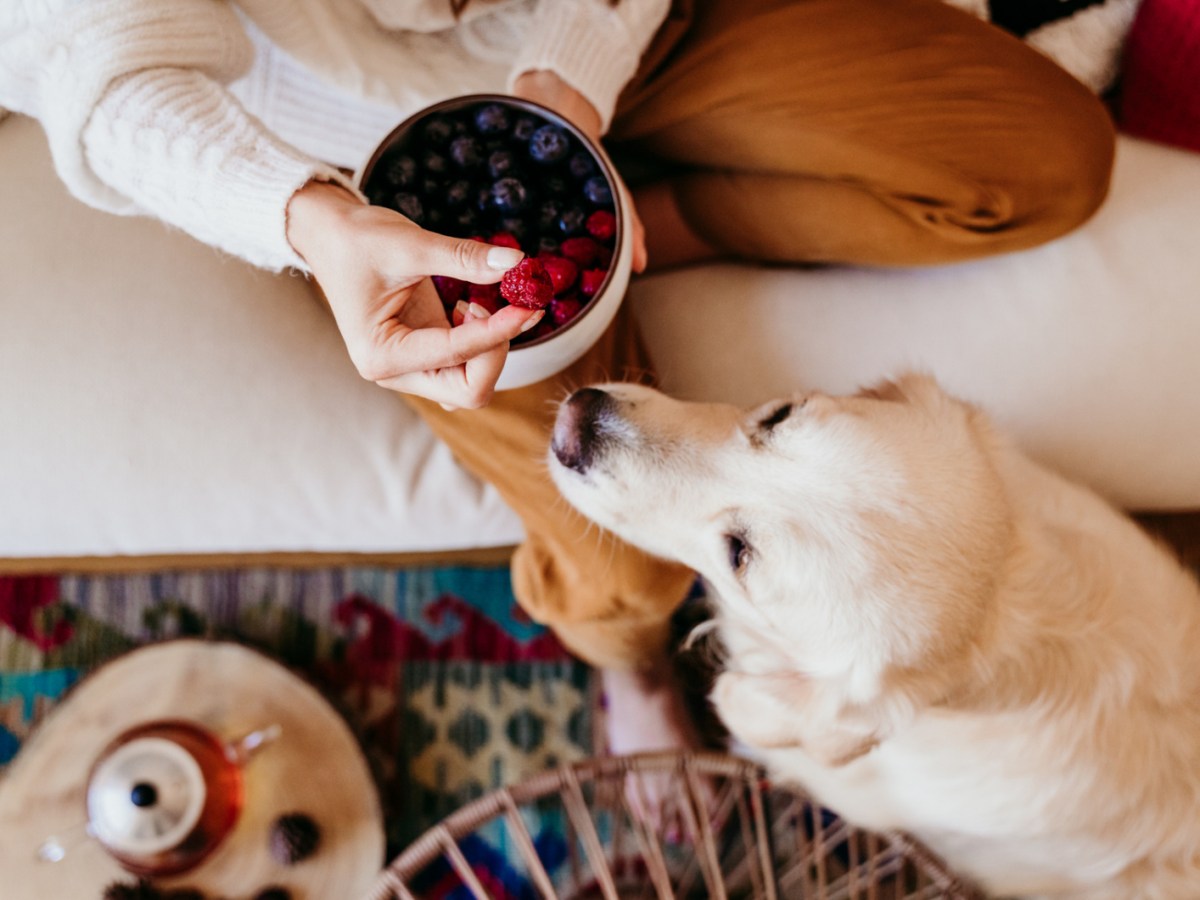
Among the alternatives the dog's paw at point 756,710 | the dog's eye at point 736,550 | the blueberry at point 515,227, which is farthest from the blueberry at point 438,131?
the dog's paw at point 756,710

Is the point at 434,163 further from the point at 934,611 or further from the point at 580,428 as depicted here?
the point at 934,611

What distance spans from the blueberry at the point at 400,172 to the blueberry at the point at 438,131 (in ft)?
0.12

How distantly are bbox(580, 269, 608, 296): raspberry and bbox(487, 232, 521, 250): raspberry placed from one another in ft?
0.24

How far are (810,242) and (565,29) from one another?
1.40ft

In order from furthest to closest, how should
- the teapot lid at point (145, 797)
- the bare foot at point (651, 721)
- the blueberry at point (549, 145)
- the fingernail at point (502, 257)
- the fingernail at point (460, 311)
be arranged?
the bare foot at point (651, 721), the teapot lid at point (145, 797), the blueberry at point (549, 145), the fingernail at point (460, 311), the fingernail at point (502, 257)

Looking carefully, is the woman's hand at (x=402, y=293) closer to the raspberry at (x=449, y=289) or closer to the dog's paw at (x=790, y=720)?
the raspberry at (x=449, y=289)

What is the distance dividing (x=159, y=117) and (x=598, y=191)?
43 cm

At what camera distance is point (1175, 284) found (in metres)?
1.17

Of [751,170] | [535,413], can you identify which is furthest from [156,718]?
[751,170]

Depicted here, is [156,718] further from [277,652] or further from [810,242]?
[810,242]

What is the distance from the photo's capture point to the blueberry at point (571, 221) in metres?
0.84

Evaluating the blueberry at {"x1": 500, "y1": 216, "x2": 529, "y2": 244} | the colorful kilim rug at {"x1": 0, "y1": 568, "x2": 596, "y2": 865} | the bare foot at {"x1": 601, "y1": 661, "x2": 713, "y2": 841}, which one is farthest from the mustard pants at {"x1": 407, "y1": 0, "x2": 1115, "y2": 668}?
the colorful kilim rug at {"x1": 0, "y1": 568, "x2": 596, "y2": 865}

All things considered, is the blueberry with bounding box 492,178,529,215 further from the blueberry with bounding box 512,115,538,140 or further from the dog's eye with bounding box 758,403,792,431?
the dog's eye with bounding box 758,403,792,431

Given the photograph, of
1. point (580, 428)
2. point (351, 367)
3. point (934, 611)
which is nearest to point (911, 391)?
point (934, 611)
